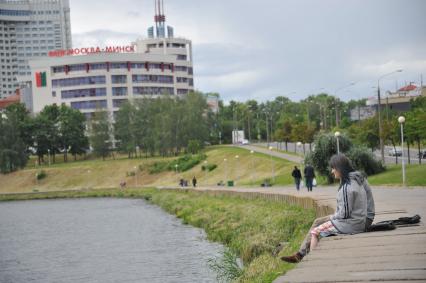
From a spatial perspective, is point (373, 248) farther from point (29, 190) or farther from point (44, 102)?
point (44, 102)

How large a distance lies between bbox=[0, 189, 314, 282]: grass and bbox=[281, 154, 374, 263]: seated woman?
1.40 meters

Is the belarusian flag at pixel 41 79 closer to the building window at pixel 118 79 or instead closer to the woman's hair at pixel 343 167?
the building window at pixel 118 79

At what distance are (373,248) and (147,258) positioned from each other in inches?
847

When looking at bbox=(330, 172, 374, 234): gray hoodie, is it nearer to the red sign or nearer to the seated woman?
the seated woman

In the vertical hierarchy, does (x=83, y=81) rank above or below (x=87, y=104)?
above

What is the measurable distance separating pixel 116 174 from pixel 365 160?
73.4 metres

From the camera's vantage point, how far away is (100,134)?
5384 inches

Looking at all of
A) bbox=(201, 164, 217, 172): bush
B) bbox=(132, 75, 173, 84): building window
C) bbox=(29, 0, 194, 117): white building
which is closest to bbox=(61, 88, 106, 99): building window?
bbox=(29, 0, 194, 117): white building

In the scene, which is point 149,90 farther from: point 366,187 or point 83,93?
point 366,187

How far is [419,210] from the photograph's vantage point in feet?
60.3

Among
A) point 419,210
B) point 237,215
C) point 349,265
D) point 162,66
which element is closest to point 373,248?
point 349,265

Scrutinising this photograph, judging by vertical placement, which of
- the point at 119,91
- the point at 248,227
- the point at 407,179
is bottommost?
the point at 248,227

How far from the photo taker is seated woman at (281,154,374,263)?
13.2 metres

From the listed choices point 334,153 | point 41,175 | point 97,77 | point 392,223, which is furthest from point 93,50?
point 392,223
